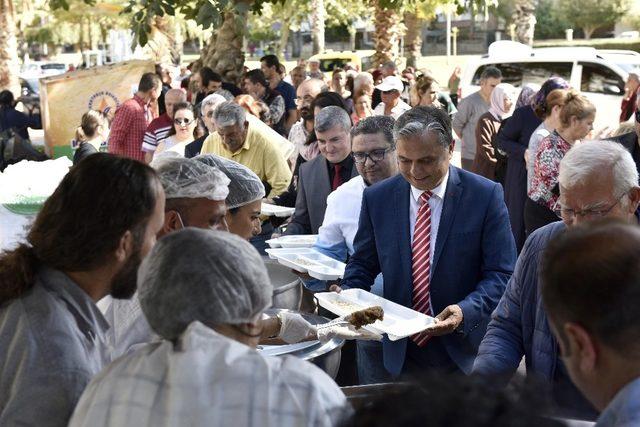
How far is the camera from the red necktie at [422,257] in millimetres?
3863

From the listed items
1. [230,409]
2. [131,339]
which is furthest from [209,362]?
[131,339]

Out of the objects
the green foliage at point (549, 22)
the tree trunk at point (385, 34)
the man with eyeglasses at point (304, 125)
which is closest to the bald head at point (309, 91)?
the man with eyeglasses at point (304, 125)

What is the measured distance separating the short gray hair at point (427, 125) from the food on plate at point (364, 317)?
30.6 inches

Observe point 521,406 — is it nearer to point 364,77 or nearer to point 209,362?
point 209,362

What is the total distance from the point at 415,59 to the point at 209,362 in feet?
90.9

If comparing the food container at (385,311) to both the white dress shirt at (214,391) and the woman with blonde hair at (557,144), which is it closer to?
the white dress shirt at (214,391)

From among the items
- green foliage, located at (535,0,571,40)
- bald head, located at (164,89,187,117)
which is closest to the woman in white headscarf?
bald head, located at (164,89,187,117)

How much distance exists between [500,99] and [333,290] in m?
5.31

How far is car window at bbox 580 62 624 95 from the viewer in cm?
1666

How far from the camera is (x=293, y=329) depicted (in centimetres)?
346

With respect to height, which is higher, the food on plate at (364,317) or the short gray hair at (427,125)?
the short gray hair at (427,125)

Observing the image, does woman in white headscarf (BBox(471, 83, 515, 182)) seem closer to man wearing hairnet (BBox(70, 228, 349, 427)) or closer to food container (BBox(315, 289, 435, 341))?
food container (BBox(315, 289, 435, 341))

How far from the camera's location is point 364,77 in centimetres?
1009

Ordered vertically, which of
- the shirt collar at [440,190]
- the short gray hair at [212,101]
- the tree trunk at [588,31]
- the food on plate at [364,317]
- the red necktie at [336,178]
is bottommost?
the tree trunk at [588,31]
